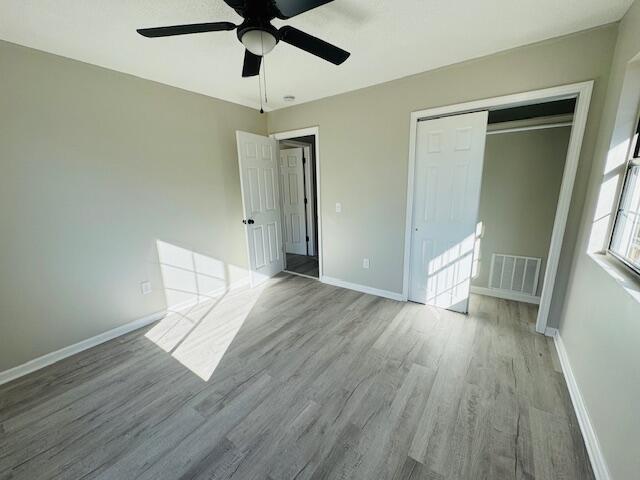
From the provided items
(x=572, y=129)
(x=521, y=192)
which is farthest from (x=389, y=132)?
(x=521, y=192)

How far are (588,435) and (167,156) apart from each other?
3.81 metres

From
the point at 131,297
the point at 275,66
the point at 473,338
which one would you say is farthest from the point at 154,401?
the point at 275,66

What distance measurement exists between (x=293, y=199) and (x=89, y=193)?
119 inches

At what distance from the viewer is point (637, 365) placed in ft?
3.48

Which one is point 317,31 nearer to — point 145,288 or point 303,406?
point 303,406

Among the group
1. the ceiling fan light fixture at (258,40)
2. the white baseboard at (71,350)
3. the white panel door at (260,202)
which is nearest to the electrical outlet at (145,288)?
the white baseboard at (71,350)

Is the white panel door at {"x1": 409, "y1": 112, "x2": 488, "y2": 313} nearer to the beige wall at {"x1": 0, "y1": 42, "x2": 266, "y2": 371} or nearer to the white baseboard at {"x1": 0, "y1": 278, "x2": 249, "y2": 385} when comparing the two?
the beige wall at {"x1": 0, "y1": 42, "x2": 266, "y2": 371}

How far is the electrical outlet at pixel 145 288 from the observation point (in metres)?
2.60

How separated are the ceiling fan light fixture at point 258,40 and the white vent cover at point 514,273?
3.33 m

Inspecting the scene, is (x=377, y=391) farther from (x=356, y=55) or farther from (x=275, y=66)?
(x=275, y=66)

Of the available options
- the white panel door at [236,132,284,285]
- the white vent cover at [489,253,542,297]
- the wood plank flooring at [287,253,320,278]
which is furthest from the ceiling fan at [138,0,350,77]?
the white vent cover at [489,253,542,297]

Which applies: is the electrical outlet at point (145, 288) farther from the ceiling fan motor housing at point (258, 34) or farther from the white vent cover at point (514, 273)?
the white vent cover at point (514, 273)

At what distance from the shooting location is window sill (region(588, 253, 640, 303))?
3.96 feet

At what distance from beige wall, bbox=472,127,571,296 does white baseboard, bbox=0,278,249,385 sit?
12.1 feet
